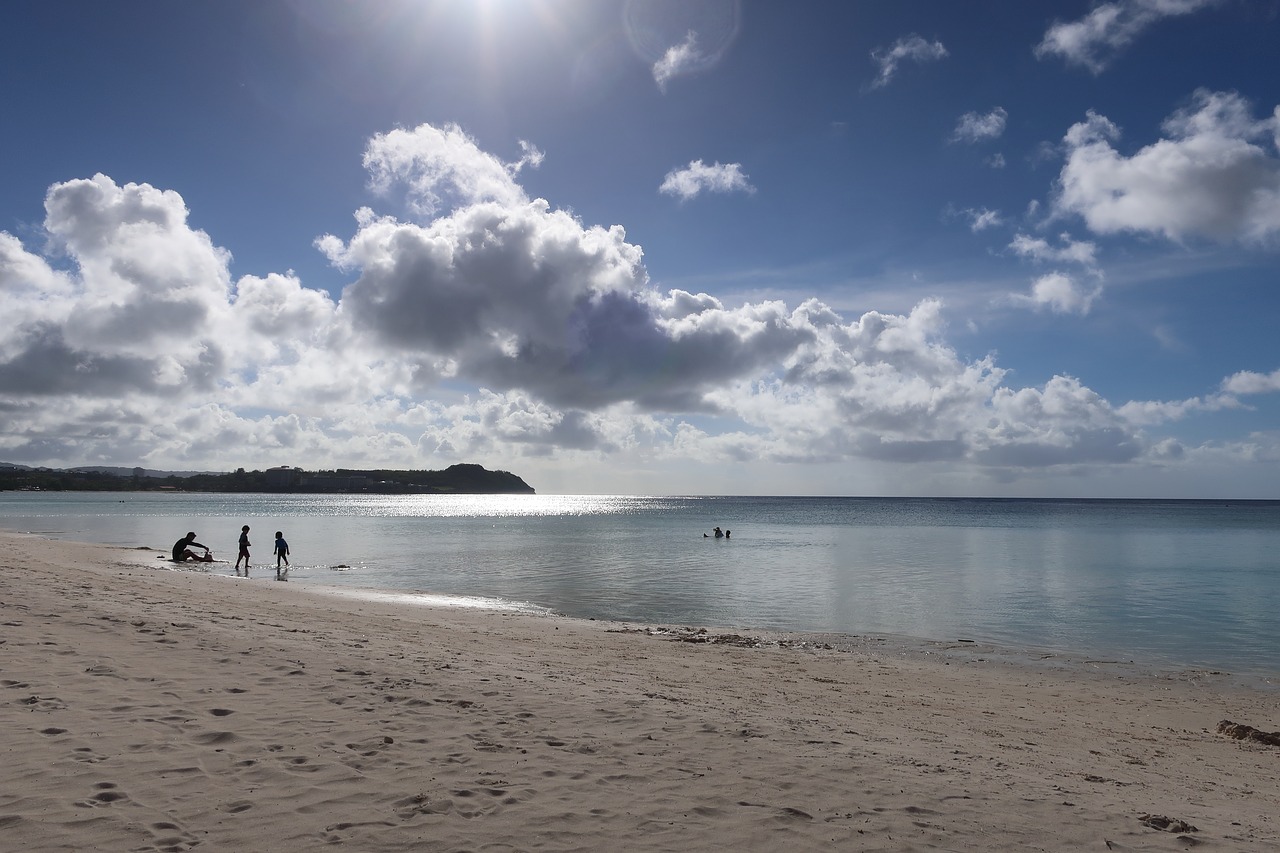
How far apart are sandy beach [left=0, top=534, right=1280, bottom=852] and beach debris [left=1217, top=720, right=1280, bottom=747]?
11cm

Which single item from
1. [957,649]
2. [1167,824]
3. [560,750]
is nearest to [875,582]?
[957,649]

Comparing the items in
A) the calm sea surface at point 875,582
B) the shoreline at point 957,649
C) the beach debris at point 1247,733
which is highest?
the beach debris at point 1247,733

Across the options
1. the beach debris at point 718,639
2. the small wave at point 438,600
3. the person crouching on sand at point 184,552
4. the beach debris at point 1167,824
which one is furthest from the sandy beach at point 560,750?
the person crouching on sand at point 184,552

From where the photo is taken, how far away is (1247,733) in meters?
12.3

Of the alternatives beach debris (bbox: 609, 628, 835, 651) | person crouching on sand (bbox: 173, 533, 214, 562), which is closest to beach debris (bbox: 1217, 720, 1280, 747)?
beach debris (bbox: 609, 628, 835, 651)

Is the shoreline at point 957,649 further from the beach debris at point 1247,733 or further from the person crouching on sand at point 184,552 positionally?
the person crouching on sand at point 184,552

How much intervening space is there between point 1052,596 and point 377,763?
105ft

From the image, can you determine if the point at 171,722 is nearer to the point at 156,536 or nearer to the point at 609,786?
the point at 609,786

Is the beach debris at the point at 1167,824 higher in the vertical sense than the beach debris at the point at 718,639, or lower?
higher

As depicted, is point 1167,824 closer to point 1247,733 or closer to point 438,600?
point 1247,733

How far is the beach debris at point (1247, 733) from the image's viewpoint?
1198 centimetres

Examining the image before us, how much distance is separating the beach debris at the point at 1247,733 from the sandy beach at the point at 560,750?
0.11m

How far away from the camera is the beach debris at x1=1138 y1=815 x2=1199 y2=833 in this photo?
23.8ft

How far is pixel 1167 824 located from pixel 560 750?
255 inches
